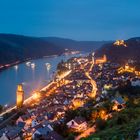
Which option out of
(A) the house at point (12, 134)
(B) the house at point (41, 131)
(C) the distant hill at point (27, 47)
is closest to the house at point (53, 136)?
(B) the house at point (41, 131)

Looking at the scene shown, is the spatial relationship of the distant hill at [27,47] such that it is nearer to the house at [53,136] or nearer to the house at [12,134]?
the house at [12,134]

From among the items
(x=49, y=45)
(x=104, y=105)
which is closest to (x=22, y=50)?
(x=49, y=45)

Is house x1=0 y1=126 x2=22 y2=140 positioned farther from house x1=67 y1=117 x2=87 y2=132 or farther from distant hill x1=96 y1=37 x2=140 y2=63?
distant hill x1=96 y1=37 x2=140 y2=63

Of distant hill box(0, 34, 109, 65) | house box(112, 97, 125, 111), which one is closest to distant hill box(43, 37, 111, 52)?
distant hill box(0, 34, 109, 65)

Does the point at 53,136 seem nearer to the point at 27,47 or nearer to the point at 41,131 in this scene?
the point at 41,131

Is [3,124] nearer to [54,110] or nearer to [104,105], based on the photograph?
[54,110]
